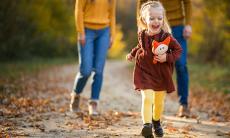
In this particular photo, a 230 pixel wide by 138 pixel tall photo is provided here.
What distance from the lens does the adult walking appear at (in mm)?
7512

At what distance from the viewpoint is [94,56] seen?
7.64m

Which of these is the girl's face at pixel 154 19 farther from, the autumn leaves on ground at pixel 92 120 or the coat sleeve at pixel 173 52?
the autumn leaves on ground at pixel 92 120

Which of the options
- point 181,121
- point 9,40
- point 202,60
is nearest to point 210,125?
point 181,121

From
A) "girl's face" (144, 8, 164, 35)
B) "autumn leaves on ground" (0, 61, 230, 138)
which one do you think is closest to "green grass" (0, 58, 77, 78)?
"autumn leaves on ground" (0, 61, 230, 138)

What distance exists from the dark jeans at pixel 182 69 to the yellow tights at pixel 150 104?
6.50 ft

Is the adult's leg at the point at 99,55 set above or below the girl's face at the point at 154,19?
below

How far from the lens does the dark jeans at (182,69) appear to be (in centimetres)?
757

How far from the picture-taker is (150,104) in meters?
5.52

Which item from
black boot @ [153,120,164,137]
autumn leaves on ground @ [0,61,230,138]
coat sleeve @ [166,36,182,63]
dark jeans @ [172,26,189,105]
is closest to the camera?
coat sleeve @ [166,36,182,63]

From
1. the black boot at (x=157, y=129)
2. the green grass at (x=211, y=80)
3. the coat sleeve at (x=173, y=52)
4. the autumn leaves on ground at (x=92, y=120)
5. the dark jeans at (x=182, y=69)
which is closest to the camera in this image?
the coat sleeve at (x=173, y=52)

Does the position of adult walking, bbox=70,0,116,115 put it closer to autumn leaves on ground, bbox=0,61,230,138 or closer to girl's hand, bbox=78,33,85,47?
girl's hand, bbox=78,33,85,47

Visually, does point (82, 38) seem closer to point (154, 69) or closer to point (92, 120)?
point (92, 120)

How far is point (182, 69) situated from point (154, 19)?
2.22 meters

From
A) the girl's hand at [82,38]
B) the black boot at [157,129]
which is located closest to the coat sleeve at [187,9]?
the girl's hand at [82,38]
